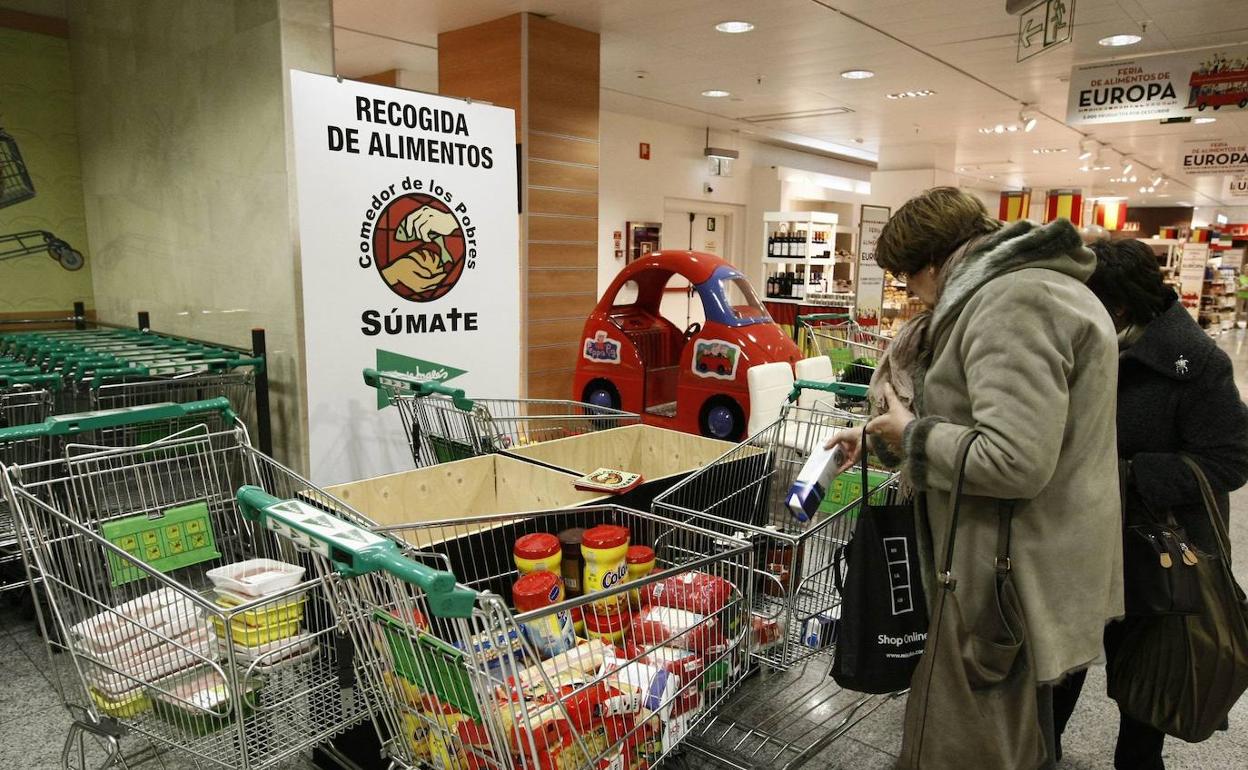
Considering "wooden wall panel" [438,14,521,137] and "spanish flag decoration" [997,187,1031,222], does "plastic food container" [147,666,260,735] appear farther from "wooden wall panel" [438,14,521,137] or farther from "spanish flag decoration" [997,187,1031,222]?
"spanish flag decoration" [997,187,1031,222]

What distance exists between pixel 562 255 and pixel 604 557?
4.79m

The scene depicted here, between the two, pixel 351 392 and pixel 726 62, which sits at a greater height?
pixel 726 62

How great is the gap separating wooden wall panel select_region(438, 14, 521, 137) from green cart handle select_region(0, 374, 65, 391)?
12.3 feet

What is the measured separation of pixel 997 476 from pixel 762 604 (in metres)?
1.04

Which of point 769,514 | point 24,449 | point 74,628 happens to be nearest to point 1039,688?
point 769,514

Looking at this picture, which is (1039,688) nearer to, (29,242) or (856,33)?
(856,33)

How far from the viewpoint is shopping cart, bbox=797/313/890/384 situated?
525 cm

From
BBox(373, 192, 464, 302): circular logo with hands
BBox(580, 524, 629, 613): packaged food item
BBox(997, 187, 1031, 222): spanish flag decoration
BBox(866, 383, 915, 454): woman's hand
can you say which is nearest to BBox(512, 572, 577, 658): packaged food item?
BBox(580, 524, 629, 613): packaged food item

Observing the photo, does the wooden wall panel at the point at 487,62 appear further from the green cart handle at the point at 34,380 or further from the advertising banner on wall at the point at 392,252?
the green cart handle at the point at 34,380

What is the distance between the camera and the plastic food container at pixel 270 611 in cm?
200

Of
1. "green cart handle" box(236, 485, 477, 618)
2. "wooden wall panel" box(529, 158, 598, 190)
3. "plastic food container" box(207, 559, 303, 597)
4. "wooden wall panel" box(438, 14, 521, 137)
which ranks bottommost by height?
"plastic food container" box(207, 559, 303, 597)

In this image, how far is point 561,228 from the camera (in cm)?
670

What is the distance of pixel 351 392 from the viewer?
357cm

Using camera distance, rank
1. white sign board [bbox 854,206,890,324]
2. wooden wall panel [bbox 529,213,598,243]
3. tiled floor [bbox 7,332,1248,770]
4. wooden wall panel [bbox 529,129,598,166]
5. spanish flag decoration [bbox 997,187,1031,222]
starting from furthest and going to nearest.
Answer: spanish flag decoration [bbox 997,187,1031,222], white sign board [bbox 854,206,890,324], wooden wall panel [bbox 529,213,598,243], wooden wall panel [bbox 529,129,598,166], tiled floor [bbox 7,332,1248,770]
